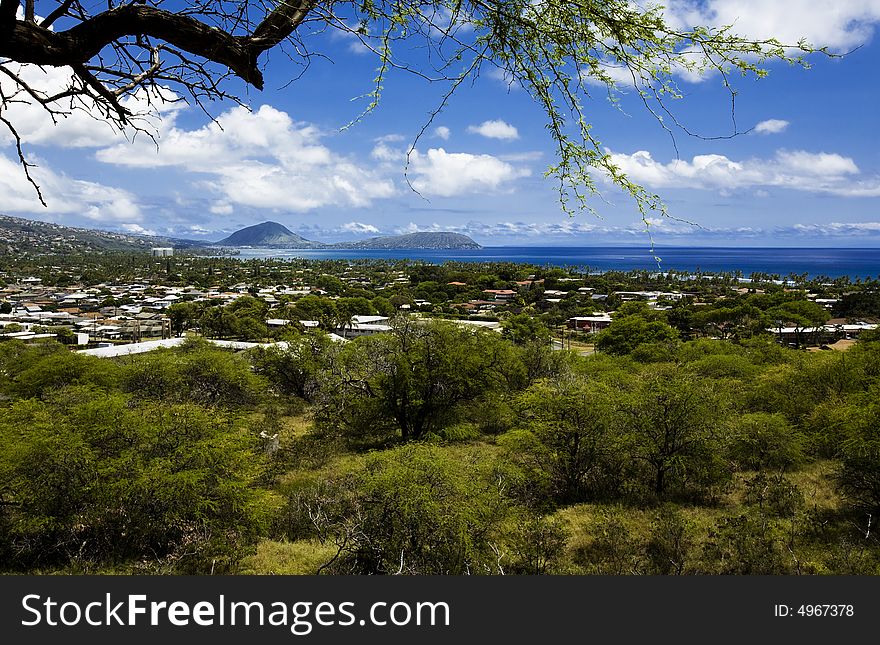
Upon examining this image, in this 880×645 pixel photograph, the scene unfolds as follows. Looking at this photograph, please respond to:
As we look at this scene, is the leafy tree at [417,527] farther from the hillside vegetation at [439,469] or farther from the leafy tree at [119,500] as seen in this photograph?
the leafy tree at [119,500]

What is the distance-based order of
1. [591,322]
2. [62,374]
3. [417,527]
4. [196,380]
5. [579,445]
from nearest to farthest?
1. [417,527]
2. [579,445]
3. [62,374]
4. [196,380]
5. [591,322]

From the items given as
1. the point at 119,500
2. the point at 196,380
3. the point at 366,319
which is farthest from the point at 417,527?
the point at 366,319

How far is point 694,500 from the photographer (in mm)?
14547

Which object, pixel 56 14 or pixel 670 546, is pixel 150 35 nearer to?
pixel 56 14

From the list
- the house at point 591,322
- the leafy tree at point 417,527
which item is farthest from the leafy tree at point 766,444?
the house at point 591,322

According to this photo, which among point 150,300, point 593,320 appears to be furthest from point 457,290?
point 150,300

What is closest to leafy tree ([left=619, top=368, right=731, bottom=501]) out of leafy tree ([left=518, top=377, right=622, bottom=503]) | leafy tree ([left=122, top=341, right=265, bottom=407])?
leafy tree ([left=518, top=377, right=622, bottom=503])

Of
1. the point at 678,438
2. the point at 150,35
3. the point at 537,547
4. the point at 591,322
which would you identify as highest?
the point at 150,35

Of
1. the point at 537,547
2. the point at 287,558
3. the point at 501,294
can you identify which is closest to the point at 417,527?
the point at 537,547

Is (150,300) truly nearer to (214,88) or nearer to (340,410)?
(340,410)

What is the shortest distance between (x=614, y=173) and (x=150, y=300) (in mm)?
87345

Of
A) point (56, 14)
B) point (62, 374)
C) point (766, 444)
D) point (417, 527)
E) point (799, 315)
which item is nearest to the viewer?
point (56, 14)

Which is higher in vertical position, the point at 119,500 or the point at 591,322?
the point at 119,500

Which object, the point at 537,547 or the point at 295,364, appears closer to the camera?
the point at 537,547
